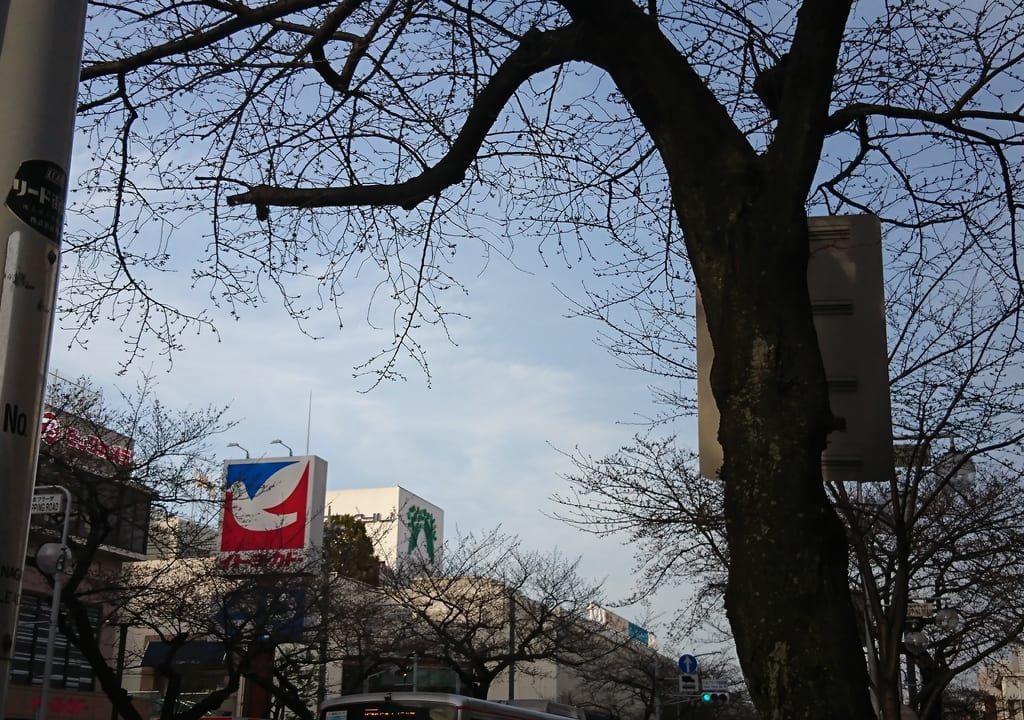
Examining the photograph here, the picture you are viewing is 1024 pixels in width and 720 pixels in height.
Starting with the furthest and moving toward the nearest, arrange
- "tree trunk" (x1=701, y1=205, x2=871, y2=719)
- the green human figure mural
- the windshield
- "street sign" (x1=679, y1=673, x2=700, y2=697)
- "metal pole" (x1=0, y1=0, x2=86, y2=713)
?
1. the green human figure mural
2. "street sign" (x1=679, y1=673, x2=700, y2=697)
3. the windshield
4. "tree trunk" (x1=701, y1=205, x2=871, y2=719)
5. "metal pole" (x1=0, y1=0, x2=86, y2=713)

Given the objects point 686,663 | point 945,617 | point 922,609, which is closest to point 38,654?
point 686,663

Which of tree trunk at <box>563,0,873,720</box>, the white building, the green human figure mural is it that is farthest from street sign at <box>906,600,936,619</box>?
the green human figure mural

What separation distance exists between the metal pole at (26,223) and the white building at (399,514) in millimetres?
52971

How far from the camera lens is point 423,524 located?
205ft

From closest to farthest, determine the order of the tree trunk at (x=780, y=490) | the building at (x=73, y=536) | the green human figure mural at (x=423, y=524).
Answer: the tree trunk at (x=780, y=490) → the building at (x=73, y=536) → the green human figure mural at (x=423, y=524)

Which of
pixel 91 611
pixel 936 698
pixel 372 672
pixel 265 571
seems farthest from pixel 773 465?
pixel 91 611

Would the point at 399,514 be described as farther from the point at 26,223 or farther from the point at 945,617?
the point at 26,223

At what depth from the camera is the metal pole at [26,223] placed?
2.15 metres

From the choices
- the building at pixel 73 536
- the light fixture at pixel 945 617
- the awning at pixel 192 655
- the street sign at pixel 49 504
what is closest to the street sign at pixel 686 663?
the awning at pixel 192 655

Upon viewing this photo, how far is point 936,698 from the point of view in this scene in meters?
17.4

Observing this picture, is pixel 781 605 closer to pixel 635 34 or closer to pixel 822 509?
pixel 822 509

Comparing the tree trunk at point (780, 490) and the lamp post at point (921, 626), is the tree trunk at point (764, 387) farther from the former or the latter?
the lamp post at point (921, 626)

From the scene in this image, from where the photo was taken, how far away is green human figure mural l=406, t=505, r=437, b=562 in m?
61.2

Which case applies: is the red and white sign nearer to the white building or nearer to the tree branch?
the tree branch
